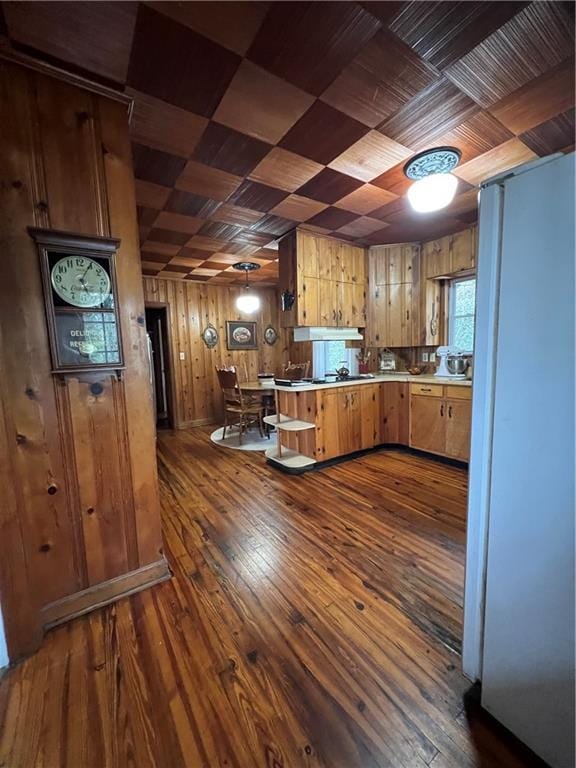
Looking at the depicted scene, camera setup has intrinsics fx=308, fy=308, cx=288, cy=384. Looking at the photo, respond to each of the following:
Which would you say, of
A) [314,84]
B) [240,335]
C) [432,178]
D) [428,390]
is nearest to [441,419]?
[428,390]

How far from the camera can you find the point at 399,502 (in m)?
2.61

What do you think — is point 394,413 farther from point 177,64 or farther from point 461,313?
point 177,64

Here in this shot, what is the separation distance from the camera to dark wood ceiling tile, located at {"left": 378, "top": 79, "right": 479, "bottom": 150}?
1.61 m

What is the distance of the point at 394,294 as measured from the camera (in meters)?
3.99

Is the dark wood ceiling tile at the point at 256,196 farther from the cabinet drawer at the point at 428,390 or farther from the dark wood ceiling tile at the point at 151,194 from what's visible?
the cabinet drawer at the point at 428,390

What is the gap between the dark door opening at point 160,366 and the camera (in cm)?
553

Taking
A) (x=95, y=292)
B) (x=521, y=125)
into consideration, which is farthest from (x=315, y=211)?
(x=95, y=292)

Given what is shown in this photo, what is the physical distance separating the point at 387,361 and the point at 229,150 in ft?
10.8

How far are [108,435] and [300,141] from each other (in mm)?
2082

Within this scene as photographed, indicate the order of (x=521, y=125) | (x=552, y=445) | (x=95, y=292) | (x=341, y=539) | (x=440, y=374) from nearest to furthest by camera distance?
(x=552, y=445), (x=95, y=292), (x=521, y=125), (x=341, y=539), (x=440, y=374)

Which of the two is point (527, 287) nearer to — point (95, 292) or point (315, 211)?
point (95, 292)

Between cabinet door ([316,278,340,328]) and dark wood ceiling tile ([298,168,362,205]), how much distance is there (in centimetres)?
104

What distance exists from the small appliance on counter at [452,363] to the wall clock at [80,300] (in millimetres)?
3362

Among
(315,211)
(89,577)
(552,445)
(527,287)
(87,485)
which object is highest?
(315,211)
